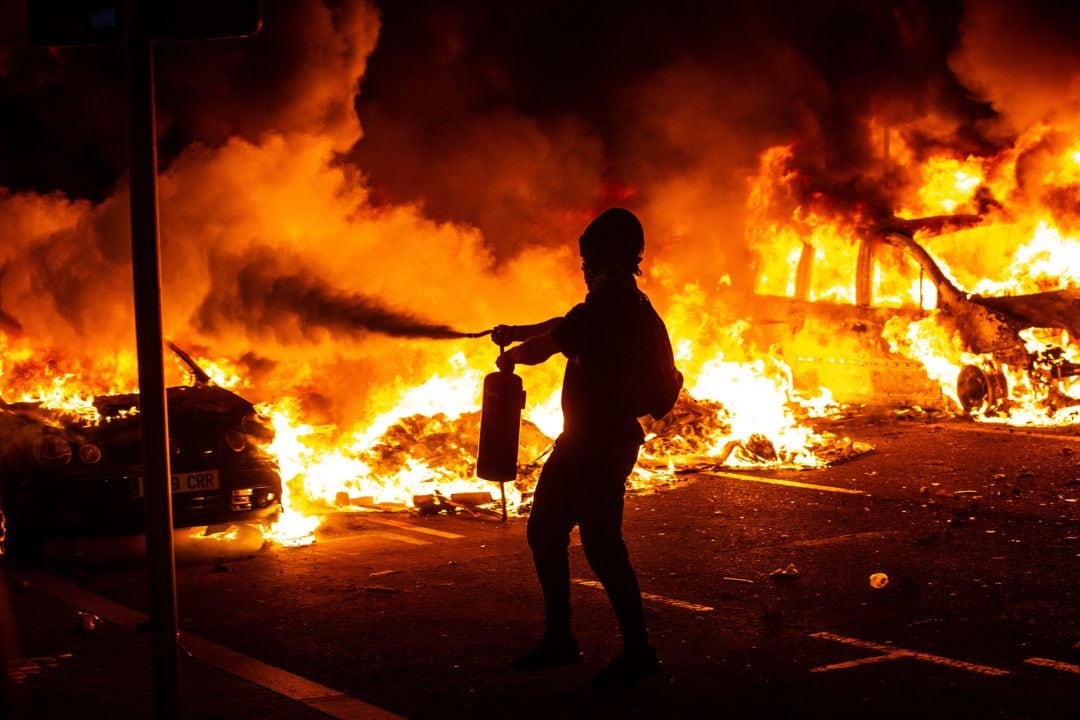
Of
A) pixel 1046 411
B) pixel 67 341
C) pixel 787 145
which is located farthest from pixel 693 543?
pixel 787 145

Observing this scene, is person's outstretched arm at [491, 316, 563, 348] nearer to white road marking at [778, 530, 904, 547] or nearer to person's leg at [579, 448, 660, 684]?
person's leg at [579, 448, 660, 684]

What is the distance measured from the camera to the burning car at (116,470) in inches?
282

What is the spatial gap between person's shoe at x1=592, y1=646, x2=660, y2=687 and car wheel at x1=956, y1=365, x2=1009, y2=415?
365 inches

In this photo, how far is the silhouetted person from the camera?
198 inches

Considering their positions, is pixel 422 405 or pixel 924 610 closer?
pixel 924 610

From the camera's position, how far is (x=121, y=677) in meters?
5.12

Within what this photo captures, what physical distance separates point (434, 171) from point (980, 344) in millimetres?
8981

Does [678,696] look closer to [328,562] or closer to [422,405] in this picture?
[328,562]

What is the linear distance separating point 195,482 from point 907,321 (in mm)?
8908

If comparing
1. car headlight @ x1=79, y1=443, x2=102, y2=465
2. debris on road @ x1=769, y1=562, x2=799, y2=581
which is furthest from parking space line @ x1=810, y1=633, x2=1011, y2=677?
car headlight @ x1=79, y1=443, x2=102, y2=465

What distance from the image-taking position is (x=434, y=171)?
61.4 ft

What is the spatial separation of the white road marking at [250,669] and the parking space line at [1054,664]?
8.75ft

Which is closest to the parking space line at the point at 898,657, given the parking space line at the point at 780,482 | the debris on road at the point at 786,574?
the debris on road at the point at 786,574

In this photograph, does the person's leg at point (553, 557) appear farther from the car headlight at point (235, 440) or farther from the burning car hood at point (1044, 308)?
the burning car hood at point (1044, 308)
